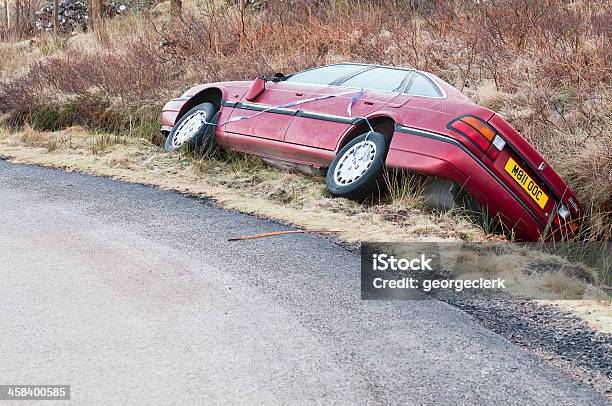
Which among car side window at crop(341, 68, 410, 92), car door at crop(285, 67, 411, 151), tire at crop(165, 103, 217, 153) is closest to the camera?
car door at crop(285, 67, 411, 151)

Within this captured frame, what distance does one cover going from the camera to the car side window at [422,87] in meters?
8.09

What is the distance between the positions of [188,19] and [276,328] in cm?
1296

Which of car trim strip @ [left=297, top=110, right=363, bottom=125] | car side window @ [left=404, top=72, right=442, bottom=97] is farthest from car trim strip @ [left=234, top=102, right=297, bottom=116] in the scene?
car side window @ [left=404, top=72, right=442, bottom=97]

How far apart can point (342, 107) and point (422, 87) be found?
0.79 m

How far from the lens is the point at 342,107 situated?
8367 millimetres

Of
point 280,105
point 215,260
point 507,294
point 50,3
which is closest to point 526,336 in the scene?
point 507,294

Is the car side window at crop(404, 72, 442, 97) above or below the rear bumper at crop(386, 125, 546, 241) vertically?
above

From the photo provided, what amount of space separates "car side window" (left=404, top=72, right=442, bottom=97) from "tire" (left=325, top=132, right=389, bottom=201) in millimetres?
601

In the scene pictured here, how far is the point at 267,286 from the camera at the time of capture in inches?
215

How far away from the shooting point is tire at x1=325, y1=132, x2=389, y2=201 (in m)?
7.63

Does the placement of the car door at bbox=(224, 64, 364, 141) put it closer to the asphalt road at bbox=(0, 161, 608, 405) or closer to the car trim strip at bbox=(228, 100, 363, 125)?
the car trim strip at bbox=(228, 100, 363, 125)

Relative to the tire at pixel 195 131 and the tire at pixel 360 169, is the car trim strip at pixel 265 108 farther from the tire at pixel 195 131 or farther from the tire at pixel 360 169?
Answer: the tire at pixel 360 169

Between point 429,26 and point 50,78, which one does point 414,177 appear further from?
point 50,78

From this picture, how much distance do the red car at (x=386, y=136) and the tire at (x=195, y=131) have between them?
2cm
